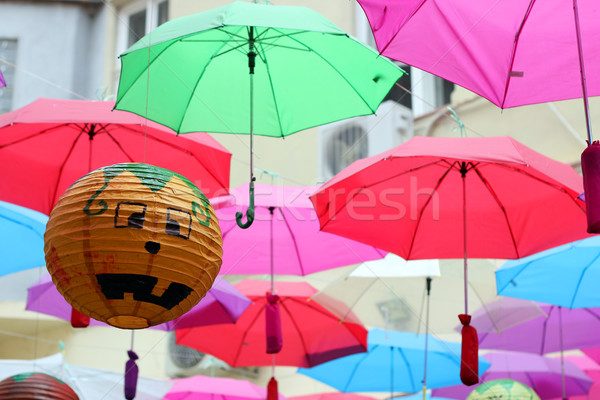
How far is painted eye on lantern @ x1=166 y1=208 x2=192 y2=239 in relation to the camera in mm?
2922

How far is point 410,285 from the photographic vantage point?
712 cm

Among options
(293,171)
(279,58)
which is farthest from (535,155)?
(293,171)

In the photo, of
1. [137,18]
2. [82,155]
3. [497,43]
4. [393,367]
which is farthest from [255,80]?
[137,18]

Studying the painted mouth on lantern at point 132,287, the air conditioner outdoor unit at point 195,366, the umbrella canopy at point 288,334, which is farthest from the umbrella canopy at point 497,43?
the air conditioner outdoor unit at point 195,366

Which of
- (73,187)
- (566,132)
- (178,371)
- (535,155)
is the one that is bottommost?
(178,371)

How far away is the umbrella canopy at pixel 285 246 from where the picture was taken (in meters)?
6.36

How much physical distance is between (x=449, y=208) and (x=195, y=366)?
6337 millimetres

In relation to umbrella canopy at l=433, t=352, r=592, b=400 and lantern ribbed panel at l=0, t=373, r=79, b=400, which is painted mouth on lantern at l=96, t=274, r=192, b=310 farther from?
umbrella canopy at l=433, t=352, r=592, b=400

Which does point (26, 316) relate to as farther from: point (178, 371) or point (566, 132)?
point (566, 132)

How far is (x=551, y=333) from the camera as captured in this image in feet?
23.8

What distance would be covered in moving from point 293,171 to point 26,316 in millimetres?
4510

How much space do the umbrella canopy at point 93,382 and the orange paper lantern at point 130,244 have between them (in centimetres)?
404

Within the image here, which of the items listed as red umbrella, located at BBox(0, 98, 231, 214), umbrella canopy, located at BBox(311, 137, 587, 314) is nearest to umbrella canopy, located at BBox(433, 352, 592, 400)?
umbrella canopy, located at BBox(311, 137, 587, 314)

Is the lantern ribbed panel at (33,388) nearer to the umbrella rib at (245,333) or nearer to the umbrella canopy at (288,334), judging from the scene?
the umbrella canopy at (288,334)
